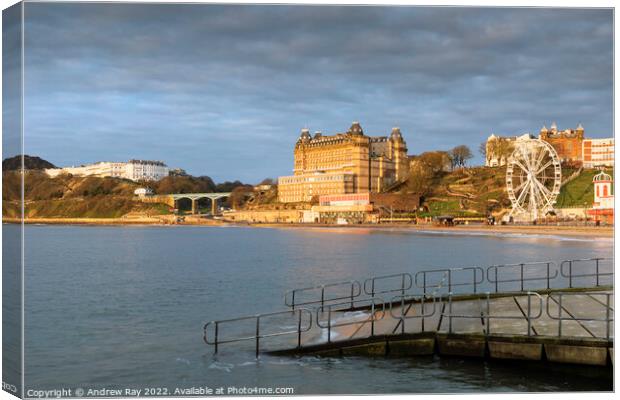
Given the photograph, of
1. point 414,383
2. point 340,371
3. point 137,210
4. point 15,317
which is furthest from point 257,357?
point 137,210

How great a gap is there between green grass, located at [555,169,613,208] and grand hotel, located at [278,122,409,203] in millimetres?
41992

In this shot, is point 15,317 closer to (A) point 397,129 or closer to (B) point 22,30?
(B) point 22,30

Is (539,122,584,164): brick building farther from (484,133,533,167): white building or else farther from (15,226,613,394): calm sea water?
(15,226,613,394): calm sea water

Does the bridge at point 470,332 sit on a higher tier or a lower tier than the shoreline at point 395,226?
higher

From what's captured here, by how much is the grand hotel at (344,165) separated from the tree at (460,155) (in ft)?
33.6

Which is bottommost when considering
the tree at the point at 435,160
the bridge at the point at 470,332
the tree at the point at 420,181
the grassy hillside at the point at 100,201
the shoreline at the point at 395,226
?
the shoreline at the point at 395,226

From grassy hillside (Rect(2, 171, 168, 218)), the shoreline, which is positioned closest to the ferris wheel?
the shoreline

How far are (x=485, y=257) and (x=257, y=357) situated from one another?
28139 mm

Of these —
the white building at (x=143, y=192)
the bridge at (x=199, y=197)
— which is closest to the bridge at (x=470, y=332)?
the white building at (x=143, y=192)

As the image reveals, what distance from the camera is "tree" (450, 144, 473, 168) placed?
10081cm

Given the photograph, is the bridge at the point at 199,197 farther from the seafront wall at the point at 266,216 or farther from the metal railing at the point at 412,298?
the metal railing at the point at 412,298

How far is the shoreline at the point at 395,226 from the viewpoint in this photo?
49.1 metres

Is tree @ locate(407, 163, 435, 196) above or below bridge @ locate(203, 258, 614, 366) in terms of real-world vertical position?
above

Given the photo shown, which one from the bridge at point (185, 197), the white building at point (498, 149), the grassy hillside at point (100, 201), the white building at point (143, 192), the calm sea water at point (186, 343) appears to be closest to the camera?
the calm sea water at point (186, 343)
